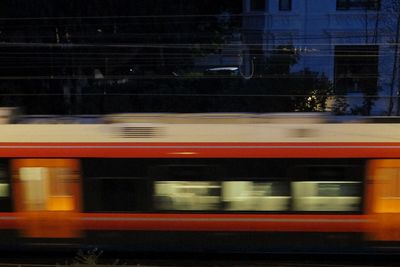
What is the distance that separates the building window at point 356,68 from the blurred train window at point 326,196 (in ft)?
59.5

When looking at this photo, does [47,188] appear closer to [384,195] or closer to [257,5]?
[384,195]

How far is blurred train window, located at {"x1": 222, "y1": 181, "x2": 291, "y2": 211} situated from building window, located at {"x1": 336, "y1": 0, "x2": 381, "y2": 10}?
68.4ft

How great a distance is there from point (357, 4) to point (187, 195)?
22.0m

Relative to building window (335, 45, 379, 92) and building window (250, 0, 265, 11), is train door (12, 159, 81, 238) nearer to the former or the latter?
building window (335, 45, 379, 92)

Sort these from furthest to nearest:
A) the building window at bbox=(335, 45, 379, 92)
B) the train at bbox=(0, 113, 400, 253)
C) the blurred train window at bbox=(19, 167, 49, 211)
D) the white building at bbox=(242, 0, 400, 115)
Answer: the building window at bbox=(335, 45, 379, 92) < the white building at bbox=(242, 0, 400, 115) < the blurred train window at bbox=(19, 167, 49, 211) < the train at bbox=(0, 113, 400, 253)

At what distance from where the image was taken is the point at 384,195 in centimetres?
812

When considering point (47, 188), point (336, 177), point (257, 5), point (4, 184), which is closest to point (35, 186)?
point (47, 188)

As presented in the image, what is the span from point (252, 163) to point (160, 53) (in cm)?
1668

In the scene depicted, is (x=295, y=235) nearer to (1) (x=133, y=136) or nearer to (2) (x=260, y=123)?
(2) (x=260, y=123)

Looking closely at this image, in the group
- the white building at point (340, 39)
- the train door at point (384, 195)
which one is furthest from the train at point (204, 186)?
the white building at point (340, 39)

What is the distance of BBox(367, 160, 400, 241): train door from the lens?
809cm

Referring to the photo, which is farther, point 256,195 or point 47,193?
point 47,193

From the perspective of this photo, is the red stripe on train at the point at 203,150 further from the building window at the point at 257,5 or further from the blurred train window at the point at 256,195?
the building window at the point at 257,5

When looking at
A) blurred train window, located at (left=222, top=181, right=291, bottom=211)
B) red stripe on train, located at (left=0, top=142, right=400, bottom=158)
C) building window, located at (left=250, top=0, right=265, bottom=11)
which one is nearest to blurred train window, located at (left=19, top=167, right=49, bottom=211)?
red stripe on train, located at (left=0, top=142, right=400, bottom=158)
